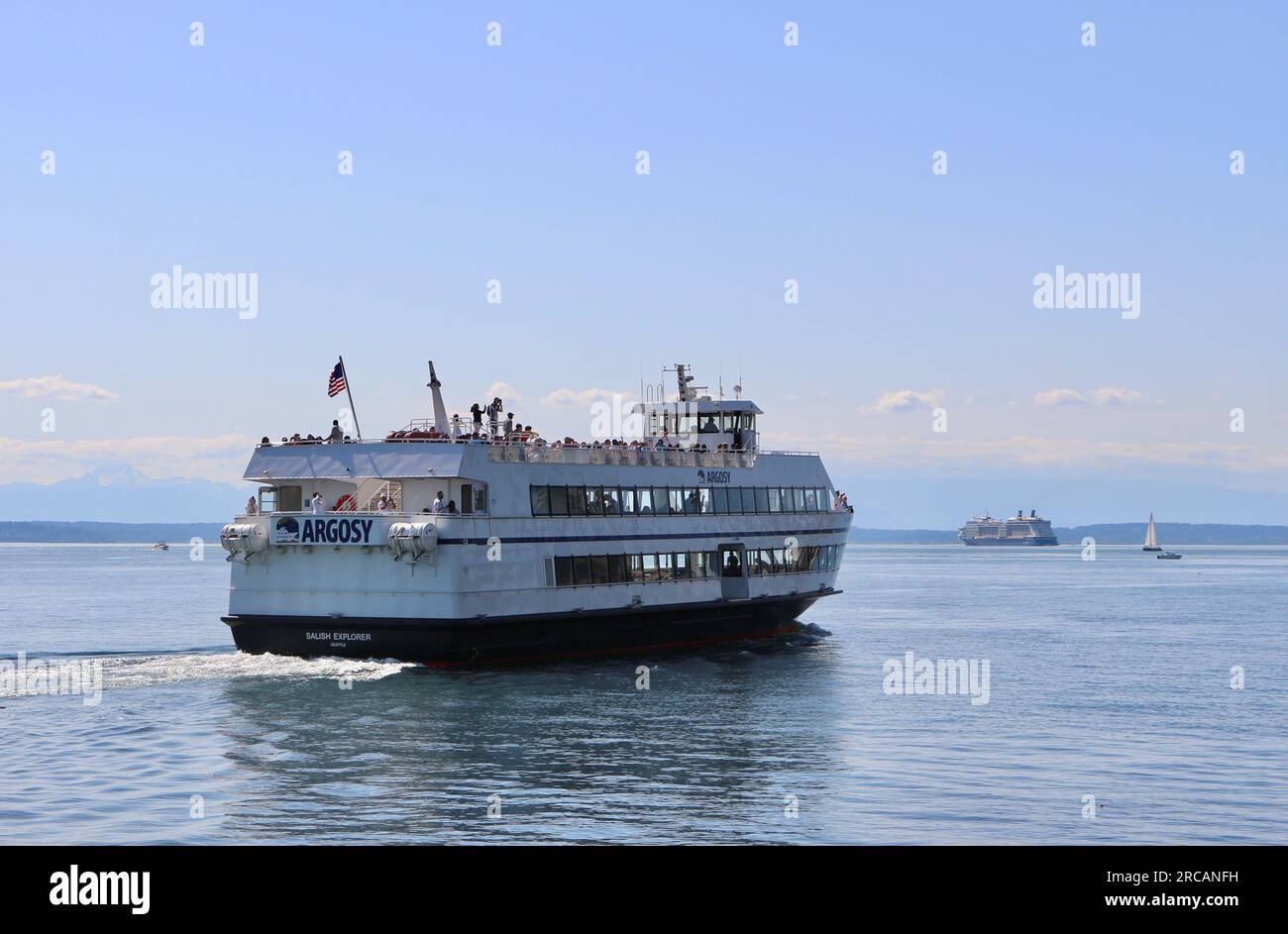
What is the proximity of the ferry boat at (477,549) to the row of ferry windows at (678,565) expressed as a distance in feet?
0.23

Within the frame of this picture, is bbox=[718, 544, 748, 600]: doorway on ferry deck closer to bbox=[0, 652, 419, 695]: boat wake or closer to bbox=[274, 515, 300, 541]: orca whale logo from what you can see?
bbox=[0, 652, 419, 695]: boat wake

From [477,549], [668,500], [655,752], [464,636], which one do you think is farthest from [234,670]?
[668,500]

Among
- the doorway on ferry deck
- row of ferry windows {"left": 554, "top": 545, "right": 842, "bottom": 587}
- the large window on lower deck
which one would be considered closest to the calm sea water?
the doorway on ferry deck

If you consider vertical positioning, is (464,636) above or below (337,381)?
below

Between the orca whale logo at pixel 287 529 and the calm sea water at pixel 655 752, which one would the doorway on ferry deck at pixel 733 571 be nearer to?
the calm sea water at pixel 655 752

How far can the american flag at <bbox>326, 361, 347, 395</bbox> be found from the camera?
39.0m

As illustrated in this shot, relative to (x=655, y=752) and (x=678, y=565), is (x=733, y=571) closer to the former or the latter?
(x=678, y=565)

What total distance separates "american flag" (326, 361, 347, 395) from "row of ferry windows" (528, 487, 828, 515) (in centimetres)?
626

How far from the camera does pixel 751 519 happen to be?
165ft

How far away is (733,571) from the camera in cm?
4922

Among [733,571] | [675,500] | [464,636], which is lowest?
[464,636]

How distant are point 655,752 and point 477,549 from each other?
1193 cm

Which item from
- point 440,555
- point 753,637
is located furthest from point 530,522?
point 753,637

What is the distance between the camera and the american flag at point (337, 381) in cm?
3903
